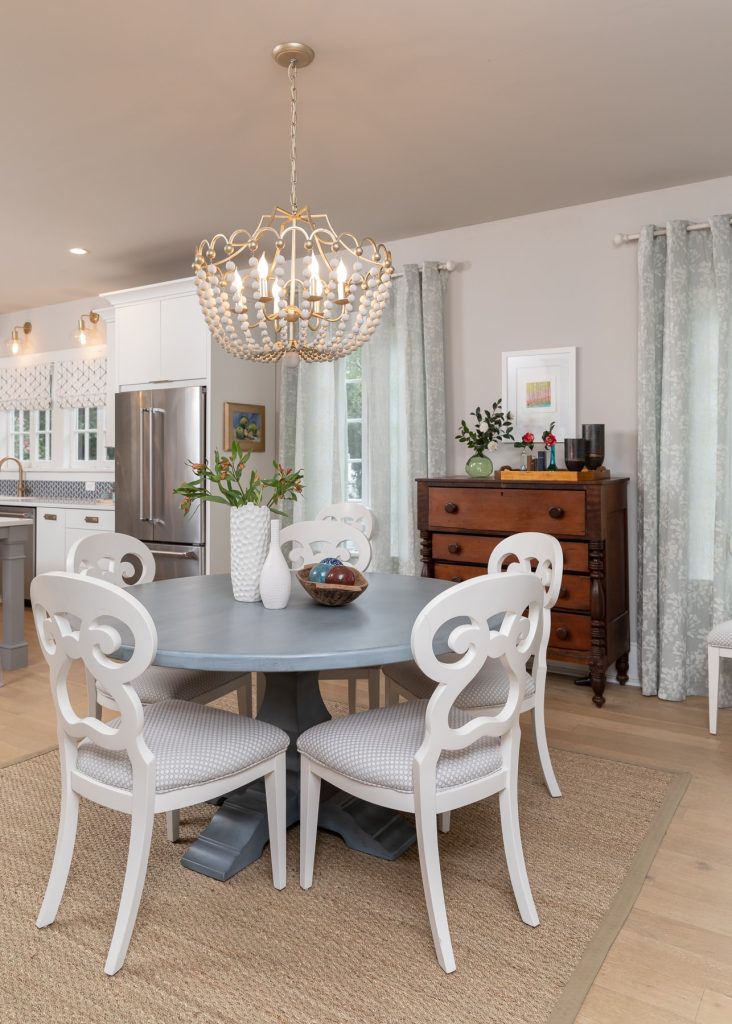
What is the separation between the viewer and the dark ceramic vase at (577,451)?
3.78 meters

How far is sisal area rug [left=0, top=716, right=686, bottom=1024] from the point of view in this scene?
164 cm

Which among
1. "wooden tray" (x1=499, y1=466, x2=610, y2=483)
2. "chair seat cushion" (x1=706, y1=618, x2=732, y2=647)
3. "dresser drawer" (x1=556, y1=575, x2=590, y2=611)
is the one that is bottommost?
"chair seat cushion" (x1=706, y1=618, x2=732, y2=647)

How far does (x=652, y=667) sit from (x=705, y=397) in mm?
1428

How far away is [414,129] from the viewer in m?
3.14

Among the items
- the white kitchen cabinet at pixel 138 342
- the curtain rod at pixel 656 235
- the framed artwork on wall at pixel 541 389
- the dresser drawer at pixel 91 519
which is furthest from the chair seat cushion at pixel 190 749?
the dresser drawer at pixel 91 519

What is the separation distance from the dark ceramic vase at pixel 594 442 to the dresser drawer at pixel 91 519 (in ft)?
11.3

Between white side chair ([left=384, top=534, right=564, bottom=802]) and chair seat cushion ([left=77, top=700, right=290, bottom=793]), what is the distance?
65 centimetres

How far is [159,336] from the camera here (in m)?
5.00

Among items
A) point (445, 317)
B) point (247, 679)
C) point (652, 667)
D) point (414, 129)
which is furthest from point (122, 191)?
point (652, 667)

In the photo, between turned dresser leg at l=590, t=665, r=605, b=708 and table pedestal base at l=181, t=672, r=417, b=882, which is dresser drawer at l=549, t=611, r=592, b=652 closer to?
turned dresser leg at l=590, t=665, r=605, b=708

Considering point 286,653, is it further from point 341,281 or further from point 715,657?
point 715,657

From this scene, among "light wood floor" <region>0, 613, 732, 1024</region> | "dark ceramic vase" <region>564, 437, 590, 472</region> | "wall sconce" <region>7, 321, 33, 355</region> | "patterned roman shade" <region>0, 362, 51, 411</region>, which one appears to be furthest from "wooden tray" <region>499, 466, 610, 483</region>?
"wall sconce" <region>7, 321, 33, 355</region>

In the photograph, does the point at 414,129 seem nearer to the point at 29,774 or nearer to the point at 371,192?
the point at 371,192

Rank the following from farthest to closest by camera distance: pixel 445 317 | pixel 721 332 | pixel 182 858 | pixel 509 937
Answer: pixel 445 317 < pixel 721 332 < pixel 182 858 < pixel 509 937
